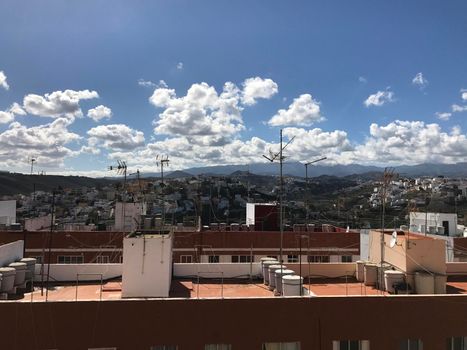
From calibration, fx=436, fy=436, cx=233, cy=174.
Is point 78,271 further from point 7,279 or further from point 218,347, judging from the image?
point 218,347

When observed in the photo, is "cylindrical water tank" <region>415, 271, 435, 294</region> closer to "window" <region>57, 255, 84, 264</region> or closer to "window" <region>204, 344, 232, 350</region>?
"window" <region>204, 344, 232, 350</region>

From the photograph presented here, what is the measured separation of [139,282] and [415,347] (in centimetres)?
1026

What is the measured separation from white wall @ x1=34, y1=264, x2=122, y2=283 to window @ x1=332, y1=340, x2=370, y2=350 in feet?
34.5

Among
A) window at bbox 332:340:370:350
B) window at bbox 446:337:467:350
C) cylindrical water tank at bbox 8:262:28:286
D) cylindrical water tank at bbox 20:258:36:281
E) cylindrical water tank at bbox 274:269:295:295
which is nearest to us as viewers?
window at bbox 332:340:370:350

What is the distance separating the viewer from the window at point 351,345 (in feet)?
49.0

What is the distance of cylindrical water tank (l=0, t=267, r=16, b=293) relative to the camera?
1712 cm

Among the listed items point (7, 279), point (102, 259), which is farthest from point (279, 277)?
point (102, 259)

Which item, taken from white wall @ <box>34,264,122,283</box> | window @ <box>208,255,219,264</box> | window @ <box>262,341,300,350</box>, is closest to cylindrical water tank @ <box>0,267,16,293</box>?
white wall @ <box>34,264,122,283</box>

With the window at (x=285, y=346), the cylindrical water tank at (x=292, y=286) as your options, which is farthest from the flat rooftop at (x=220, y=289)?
the window at (x=285, y=346)

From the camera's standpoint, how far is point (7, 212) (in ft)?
139

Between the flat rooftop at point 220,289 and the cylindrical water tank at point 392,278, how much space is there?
1.01 ft

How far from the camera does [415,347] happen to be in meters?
15.2

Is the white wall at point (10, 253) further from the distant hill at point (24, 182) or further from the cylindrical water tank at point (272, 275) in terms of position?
the distant hill at point (24, 182)

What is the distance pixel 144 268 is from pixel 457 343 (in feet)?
38.5
